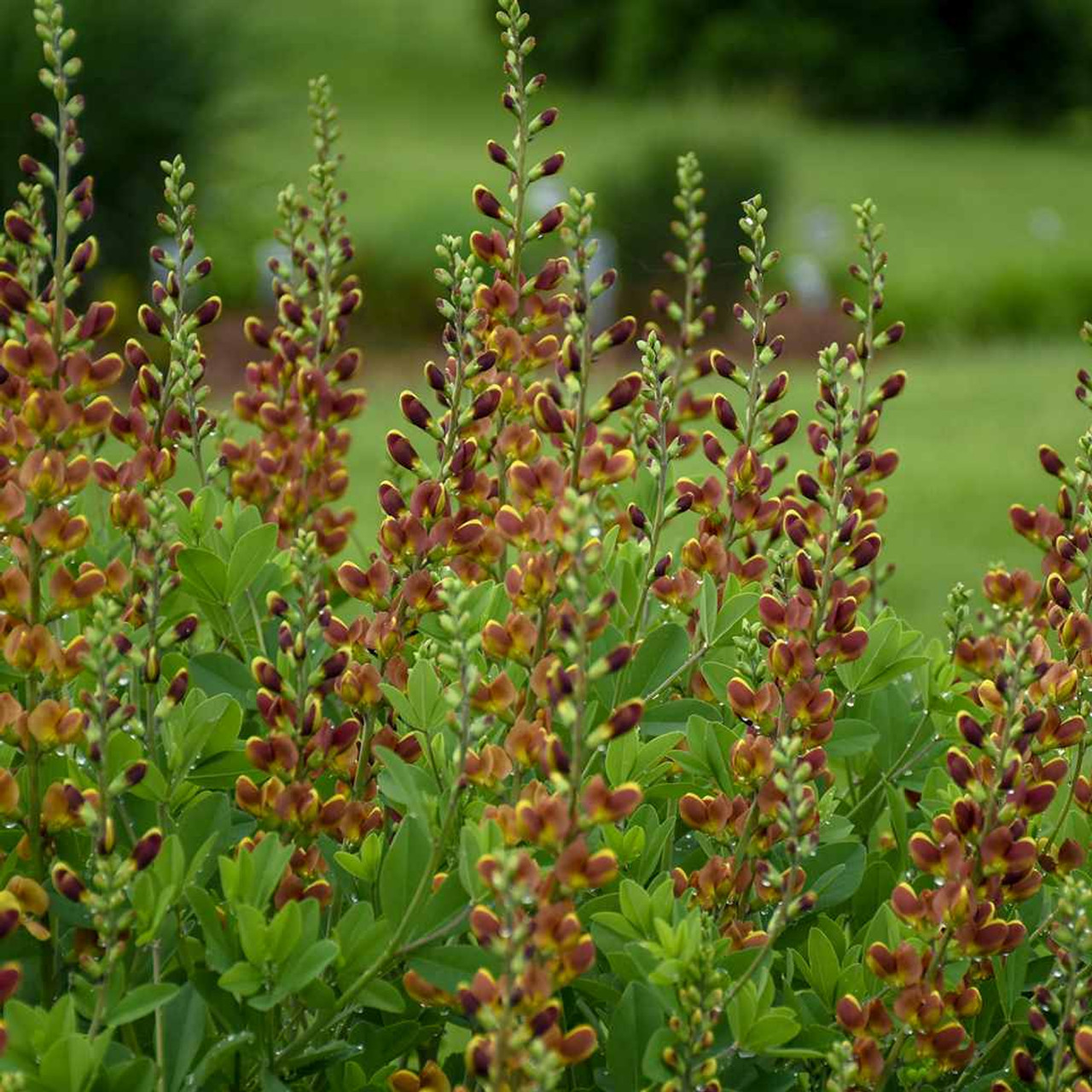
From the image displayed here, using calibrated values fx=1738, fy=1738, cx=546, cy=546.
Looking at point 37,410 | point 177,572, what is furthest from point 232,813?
point 37,410

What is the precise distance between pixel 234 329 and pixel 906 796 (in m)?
8.56

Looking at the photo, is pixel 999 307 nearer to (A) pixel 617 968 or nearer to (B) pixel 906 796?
(B) pixel 906 796

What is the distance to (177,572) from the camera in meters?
1.72

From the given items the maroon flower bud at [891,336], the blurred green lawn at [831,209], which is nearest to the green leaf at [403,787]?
the maroon flower bud at [891,336]

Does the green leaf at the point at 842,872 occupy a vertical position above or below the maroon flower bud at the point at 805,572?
below

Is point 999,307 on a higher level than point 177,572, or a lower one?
higher

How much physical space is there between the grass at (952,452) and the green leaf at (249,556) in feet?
11.0

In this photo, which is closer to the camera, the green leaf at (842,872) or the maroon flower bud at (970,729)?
the maroon flower bud at (970,729)

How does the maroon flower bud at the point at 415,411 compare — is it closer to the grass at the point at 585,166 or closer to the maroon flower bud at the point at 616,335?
the maroon flower bud at the point at 616,335

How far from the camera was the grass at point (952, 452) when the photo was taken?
6.12m

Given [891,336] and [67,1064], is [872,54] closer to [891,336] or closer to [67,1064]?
[891,336]

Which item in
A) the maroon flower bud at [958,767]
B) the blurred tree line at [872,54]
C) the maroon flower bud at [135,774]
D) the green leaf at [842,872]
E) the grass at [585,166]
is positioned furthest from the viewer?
the blurred tree line at [872,54]

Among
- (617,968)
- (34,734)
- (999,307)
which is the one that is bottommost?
(617,968)

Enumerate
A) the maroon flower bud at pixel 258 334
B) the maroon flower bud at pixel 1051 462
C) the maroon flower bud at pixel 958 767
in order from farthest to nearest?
the maroon flower bud at pixel 258 334
the maroon flower bud at pixel 1051 462
the maroon flower bud at pixel 958 767
